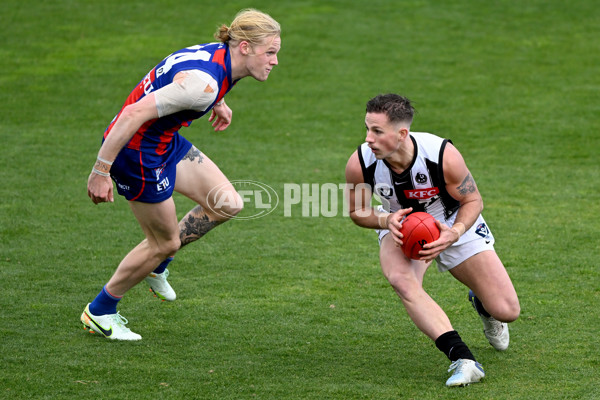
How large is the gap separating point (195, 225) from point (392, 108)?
1.90 meters

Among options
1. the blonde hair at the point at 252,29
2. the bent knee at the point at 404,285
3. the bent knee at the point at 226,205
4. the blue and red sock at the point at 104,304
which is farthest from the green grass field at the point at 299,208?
the blonde hair at the point at 252,29

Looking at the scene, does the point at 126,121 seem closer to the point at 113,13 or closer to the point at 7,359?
the point at 7,359

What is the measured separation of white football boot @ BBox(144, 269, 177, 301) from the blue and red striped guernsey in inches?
43.4

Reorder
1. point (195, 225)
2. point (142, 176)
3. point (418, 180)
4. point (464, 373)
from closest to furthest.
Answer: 1. point (464, 373)
2. point (418, 180)
3. point (142, 176)
4. point (195, 225)

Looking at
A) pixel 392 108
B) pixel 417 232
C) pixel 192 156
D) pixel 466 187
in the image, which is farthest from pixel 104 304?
pixel 466 187

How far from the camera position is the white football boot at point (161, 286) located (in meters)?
5.93

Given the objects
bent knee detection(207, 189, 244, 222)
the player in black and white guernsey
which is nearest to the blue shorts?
bent knee detection(207, 189, 244, 222)

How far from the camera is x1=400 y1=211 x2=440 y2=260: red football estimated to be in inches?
183

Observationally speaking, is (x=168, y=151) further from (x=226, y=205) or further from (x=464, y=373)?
(x=464, y=373)

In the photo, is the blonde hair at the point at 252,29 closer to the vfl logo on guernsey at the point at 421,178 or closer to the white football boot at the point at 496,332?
the vfl logo on guernsey at the point at 421,178

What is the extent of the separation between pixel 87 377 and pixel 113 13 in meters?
13.0

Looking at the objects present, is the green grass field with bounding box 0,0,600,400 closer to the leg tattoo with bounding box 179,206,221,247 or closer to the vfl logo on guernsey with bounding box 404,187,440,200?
the leg tattoo with bounding box 179,206,221,247

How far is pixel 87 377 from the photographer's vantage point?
473cm

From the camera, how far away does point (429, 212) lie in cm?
511
